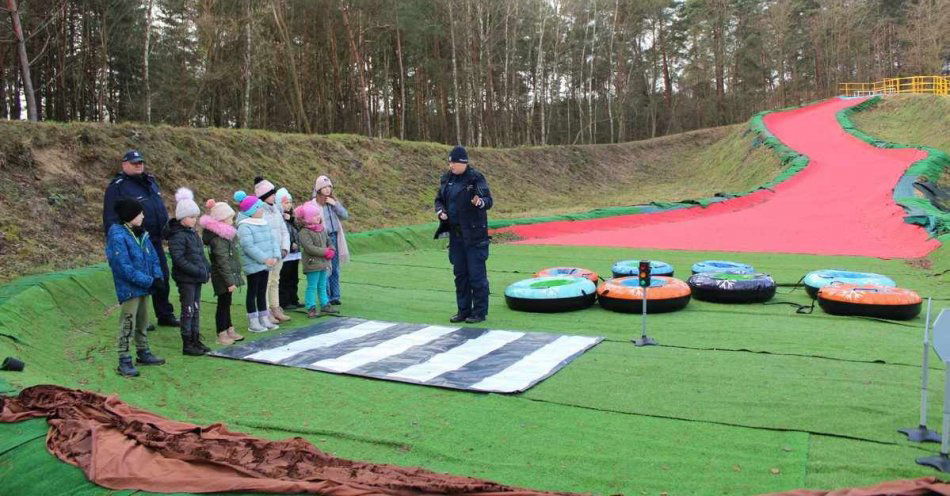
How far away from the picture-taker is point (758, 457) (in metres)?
3.46

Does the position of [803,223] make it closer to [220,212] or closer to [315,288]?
[315,288]

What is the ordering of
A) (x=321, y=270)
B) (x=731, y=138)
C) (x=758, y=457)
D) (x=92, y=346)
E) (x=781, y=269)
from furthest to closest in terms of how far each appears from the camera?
(x=731, y=138), (x=781, y=269), (x=321, y=270), (x=92, y=346), (x=758, y=457)

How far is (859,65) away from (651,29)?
585 inches

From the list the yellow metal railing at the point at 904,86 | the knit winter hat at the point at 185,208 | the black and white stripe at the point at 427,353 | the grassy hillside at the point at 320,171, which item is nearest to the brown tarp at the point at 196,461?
the black and white stripe at the point at 427,353

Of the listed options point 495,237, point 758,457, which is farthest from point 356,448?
point 495,237

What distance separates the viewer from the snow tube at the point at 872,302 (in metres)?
6.70

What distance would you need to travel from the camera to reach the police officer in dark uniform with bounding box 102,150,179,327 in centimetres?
624

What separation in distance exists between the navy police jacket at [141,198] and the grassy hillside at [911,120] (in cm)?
2764

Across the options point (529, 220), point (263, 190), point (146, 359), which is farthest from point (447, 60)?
point (146, 359)

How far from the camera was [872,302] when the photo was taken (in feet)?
22.1

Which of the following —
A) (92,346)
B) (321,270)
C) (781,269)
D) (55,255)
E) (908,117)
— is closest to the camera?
(92,346)

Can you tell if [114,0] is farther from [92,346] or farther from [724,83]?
[724,83]

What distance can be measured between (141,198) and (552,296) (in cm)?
446

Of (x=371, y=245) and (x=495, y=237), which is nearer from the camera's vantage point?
(x=371, y=245)
